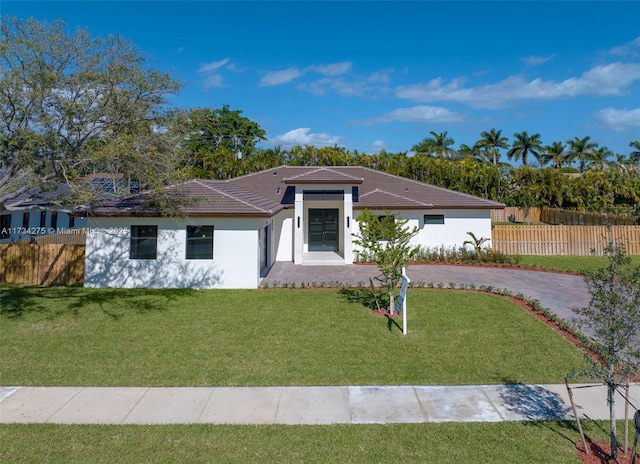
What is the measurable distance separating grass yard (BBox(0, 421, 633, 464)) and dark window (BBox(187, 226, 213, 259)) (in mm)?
9571

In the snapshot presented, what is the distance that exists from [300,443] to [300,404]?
1.12 metres

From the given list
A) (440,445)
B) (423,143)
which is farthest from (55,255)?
(423,143)

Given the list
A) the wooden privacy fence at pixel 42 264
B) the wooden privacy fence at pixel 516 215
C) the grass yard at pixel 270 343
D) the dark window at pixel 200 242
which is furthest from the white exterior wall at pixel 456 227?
the wooden privacy fence at pixel 516 215

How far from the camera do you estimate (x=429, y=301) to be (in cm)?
A: 1268

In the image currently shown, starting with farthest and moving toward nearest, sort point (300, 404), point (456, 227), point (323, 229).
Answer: point (323, 229) → point (456, 227) → point (300, 404)

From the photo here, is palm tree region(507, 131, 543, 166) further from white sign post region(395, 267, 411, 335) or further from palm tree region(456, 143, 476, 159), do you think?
white sign post region(395, 267, 411, 335)

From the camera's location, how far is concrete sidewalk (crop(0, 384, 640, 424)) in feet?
19.3

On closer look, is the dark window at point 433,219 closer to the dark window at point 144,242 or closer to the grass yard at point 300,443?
the dark window at point 144,242

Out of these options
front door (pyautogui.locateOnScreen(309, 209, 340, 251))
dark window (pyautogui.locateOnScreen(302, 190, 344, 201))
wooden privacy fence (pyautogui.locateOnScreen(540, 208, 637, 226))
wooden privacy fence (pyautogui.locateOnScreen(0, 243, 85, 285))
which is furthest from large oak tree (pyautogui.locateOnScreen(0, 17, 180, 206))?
wooden privacy fence (pyautogui.locateOnScreen(540, 208, 637, 226))

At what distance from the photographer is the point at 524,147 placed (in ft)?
215

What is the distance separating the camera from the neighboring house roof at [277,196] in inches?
570

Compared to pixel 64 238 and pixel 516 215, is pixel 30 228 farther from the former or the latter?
pixel 516 215

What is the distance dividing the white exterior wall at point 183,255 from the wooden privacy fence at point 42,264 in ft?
4.11

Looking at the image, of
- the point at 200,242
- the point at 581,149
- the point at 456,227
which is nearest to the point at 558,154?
the point at 581,149
